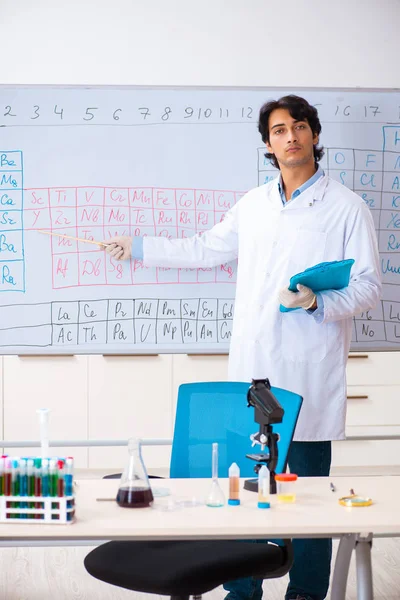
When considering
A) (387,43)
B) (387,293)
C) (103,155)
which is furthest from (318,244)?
(387,43)

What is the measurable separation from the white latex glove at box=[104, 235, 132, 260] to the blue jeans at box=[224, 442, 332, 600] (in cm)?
110

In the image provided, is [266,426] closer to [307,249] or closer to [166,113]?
[307,249]

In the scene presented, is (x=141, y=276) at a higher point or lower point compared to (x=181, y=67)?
lower

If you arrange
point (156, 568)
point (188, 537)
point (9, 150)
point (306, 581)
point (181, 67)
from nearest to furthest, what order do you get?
point (188, 537)
point (156, 568)
point (306, 581)
point (9, 150)
point (181, 67)

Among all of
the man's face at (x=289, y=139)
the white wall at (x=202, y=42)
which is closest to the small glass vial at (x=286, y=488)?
the man's face at (x=289, y=139)

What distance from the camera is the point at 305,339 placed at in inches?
115

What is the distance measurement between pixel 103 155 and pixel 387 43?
1.43 meters

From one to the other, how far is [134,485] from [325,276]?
3.67ft

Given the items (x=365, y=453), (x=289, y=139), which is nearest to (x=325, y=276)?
(x=289, y=139)

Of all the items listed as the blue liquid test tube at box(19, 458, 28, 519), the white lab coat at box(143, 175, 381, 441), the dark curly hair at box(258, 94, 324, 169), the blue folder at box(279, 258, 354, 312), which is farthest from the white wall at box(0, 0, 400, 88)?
the blue liquid test tube at box(19, 458, 28, 519)

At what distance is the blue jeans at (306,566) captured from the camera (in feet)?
8.91

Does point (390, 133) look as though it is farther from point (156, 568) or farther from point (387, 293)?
point (156, 568)

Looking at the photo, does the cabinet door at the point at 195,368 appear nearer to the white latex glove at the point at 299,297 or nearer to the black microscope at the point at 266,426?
the white latex glove at the point at 299,297

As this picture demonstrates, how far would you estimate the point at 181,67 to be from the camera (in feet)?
12.2
